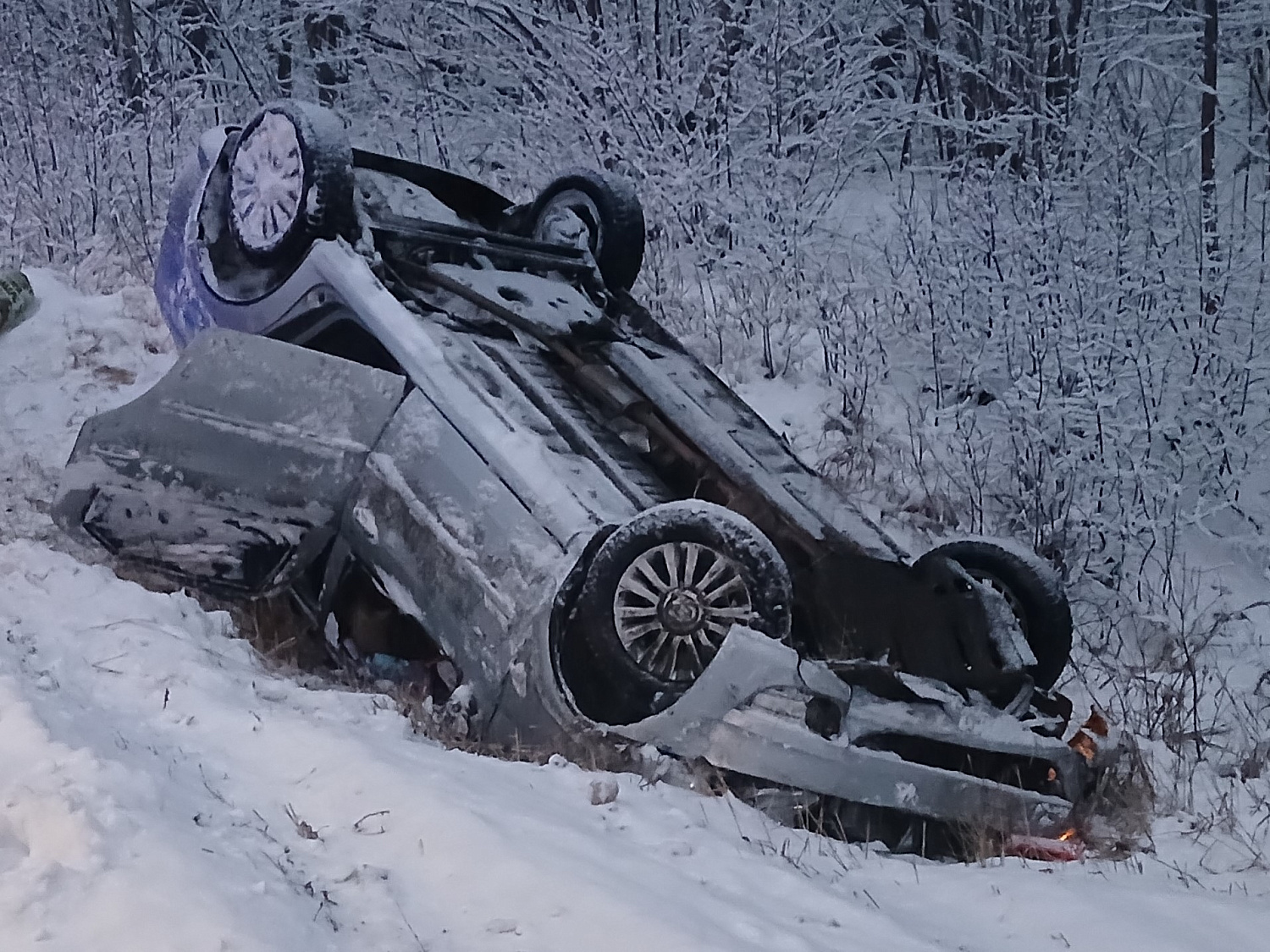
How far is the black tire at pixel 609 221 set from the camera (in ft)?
16.8

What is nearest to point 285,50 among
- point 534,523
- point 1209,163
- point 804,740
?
point 1209,163

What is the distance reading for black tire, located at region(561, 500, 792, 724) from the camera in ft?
10.0

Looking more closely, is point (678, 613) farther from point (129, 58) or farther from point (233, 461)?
point (129, 58)

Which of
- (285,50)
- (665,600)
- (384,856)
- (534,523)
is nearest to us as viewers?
(384,856)

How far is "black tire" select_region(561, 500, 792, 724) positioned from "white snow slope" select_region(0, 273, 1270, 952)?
0.30 meters

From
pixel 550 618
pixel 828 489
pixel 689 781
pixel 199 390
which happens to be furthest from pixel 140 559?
pixel 828 489

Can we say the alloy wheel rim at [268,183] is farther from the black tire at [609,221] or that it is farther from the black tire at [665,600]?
the black tire at [665,600]

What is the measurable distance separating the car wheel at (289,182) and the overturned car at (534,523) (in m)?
0.01

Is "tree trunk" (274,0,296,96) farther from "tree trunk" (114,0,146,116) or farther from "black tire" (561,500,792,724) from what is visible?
"black tire" (561,500,792,724)

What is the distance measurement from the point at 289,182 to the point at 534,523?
71.8 inches

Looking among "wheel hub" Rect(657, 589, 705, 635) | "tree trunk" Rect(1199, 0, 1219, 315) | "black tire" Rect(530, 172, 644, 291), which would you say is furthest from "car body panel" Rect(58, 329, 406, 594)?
"tree trunk" Rect(1199, 0, 1219, 315)

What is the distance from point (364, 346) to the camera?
4.04 meters

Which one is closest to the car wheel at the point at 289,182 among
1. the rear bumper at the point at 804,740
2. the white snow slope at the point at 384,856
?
the white snow slope at the point at 384,856

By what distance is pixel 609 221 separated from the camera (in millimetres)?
5117
